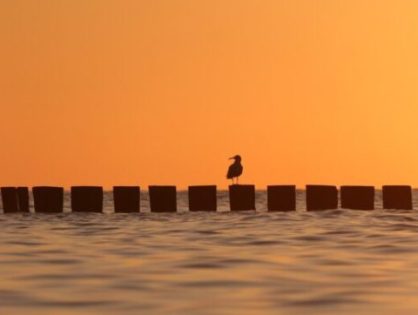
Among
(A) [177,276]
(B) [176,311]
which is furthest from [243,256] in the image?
(B) [176,311]

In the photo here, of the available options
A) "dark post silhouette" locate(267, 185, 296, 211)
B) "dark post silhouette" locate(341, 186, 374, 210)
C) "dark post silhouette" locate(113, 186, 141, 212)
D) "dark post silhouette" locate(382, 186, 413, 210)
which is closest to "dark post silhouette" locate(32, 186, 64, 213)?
"dark post silhouette" locate(113, 186, 141, 212)

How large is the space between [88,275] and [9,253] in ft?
9.13

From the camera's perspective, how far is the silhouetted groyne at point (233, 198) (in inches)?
1137

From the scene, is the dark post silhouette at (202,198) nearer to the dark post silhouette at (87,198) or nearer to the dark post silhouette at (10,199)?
the dark post silhouette at (87,198)

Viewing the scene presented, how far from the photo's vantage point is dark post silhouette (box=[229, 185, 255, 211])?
29094 mm

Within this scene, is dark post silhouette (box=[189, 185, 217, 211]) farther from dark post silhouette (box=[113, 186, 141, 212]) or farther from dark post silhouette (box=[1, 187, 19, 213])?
dark post silhouette (box=[1, 187, 19, 213])

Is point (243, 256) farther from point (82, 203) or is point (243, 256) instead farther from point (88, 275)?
point (82, 203)

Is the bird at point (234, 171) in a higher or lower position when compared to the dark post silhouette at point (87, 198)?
higher

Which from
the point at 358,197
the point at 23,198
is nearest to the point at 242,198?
the point at 358,197

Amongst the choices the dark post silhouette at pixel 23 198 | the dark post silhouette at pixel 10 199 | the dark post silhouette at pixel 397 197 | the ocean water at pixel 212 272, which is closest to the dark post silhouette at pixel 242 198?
the dark post silhouette at pixel 397 197

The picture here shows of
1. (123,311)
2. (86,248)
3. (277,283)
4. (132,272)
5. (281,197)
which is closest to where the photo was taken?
(123,311)

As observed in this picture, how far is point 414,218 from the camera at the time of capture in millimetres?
21500

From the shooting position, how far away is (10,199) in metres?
31.6

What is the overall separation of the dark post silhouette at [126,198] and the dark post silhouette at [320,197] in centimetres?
489
